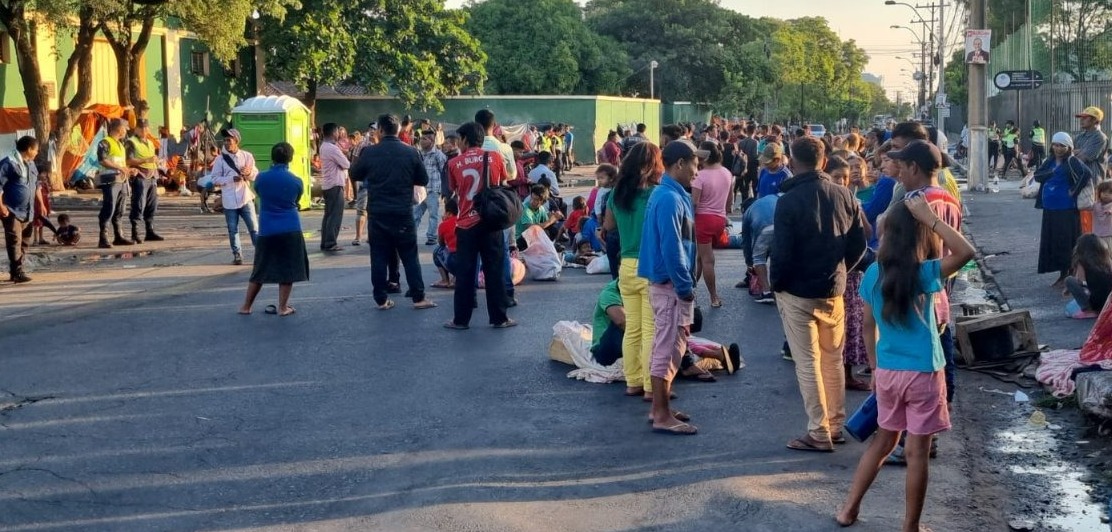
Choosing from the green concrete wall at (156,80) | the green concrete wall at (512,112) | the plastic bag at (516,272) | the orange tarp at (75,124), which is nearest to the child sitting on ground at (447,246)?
the plastic bag at (516,272)

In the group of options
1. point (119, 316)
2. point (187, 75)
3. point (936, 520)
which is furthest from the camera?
point (187, 75)

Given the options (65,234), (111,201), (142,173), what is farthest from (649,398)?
(65,234)

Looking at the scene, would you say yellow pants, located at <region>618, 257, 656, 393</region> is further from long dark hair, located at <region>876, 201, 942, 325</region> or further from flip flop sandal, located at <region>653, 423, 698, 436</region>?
long dark hair, located at <region>876, 201, 942, 325</region>

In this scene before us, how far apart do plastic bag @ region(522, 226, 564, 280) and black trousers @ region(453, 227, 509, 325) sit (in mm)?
3254

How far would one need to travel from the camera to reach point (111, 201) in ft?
55.8

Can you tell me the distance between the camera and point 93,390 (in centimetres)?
858

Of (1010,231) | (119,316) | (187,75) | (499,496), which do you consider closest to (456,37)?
(187,75)

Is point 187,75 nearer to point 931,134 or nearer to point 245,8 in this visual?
point 245,8

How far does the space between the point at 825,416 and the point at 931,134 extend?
4.91m

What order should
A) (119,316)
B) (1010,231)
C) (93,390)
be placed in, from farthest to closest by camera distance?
(1010,231)
(119,316)
(93,390)

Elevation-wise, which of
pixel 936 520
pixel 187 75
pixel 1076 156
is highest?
pixel 187 75

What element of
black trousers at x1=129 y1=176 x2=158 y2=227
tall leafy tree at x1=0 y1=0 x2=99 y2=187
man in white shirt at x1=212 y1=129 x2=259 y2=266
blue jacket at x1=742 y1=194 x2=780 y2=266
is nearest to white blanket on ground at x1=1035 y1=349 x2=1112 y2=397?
blue jacket at x1=742 y1=194 x2=780 y2=266

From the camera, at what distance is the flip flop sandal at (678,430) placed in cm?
738

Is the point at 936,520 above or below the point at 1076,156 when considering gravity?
below
